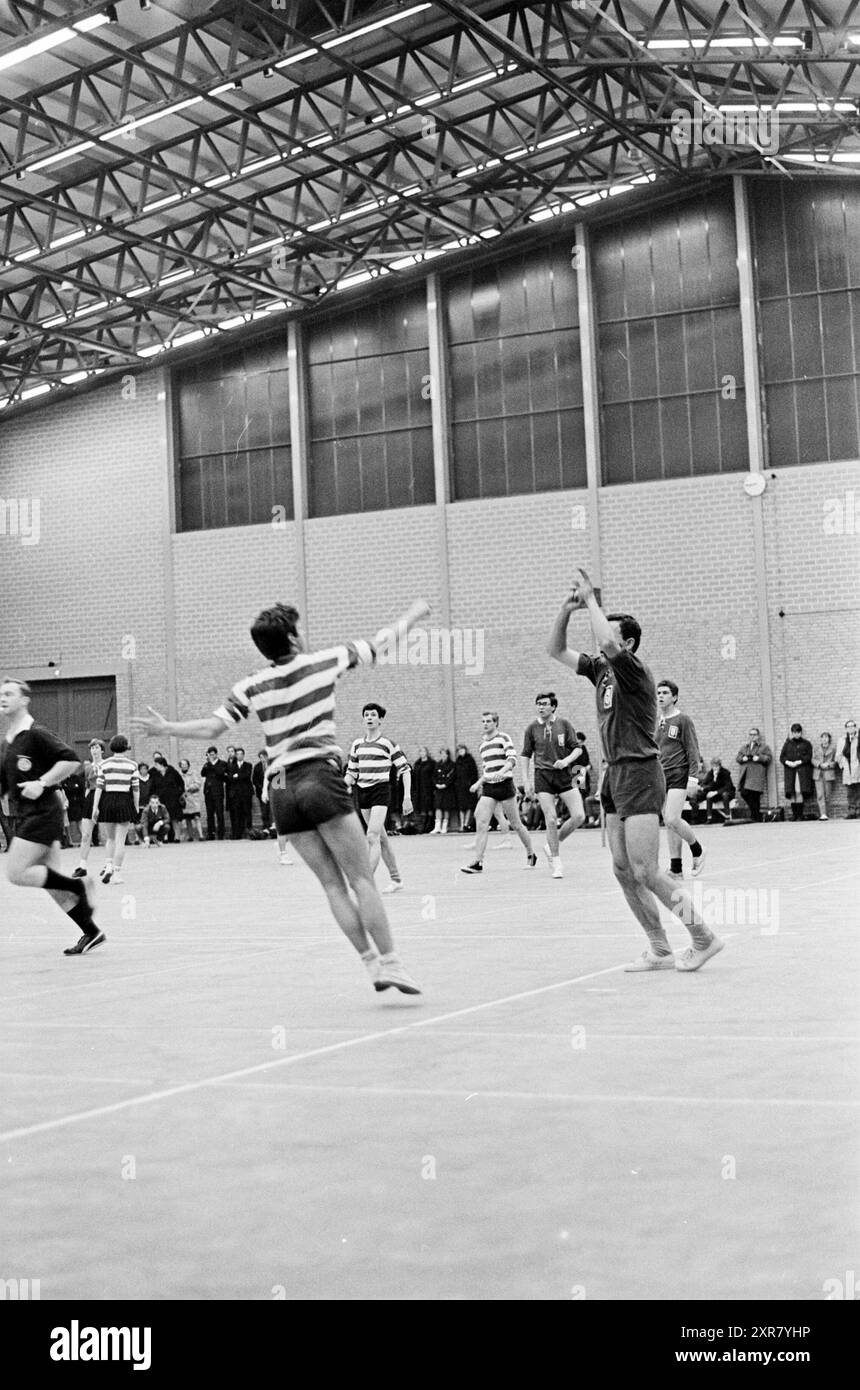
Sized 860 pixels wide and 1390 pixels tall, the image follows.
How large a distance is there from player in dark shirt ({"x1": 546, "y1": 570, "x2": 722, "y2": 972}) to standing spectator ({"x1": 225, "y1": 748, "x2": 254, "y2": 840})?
28145 millimetres

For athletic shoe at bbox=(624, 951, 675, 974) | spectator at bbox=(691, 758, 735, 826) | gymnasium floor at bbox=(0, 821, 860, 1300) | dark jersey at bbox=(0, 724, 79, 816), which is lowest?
gymnasium floor at bbox=(0, 821, 860, 1300)

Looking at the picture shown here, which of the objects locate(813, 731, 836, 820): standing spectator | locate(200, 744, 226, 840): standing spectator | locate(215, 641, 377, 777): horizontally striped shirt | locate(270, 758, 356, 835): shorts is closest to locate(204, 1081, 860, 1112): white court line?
locate(270, 758, 356, 835): shorts

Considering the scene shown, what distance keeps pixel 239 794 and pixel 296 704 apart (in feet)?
95.1

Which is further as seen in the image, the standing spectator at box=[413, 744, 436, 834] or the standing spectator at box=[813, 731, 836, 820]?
the standing spectator at box=[413, 744, 436, 834]

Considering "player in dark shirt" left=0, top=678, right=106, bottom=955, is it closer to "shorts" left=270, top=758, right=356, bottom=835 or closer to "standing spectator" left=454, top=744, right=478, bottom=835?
"shorts" left=270, top=758, right=356, bottom=835

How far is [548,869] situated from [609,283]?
61.4 feet

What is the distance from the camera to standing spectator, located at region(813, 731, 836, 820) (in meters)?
32.5

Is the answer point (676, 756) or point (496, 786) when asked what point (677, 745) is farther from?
point (496, 786)

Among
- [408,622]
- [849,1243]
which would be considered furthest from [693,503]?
[849,1243]

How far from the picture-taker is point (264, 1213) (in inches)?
166

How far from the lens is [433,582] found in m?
36.1

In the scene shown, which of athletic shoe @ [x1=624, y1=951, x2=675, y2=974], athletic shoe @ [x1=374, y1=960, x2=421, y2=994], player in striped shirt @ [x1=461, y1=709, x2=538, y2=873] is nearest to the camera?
athletic shoe @ [x1=374, y1=960, x2=421, y2=994]

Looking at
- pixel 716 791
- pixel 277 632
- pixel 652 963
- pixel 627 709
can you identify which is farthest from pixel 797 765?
pixel 277 632
